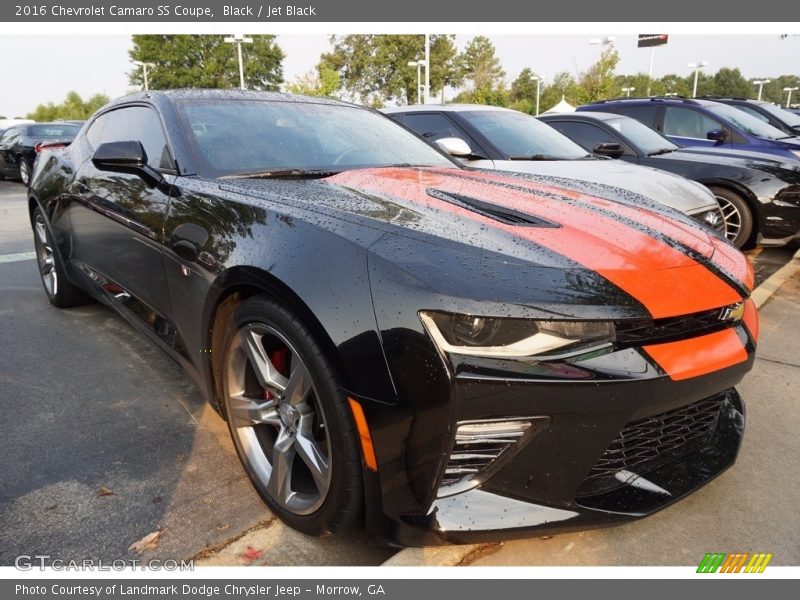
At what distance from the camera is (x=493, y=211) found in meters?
1.94

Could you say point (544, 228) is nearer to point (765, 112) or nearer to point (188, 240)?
point (188, 240)

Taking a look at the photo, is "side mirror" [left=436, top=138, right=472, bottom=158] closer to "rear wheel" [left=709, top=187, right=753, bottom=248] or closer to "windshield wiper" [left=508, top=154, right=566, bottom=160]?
"windshield wiper" [left=508, top=154, right=566, bottom=160]

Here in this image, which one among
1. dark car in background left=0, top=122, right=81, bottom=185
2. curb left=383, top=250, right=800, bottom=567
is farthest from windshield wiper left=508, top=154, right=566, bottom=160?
dark car in background left=0, top=122, right=81, bottom=185

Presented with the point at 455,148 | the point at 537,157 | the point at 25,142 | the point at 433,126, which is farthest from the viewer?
the point at 25,142

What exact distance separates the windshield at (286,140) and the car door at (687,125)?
5.44 metres

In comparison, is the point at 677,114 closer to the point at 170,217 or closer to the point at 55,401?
the point at 170,217

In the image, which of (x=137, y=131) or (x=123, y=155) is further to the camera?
(x=137, y=131)

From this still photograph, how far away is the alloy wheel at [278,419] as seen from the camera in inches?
69.2

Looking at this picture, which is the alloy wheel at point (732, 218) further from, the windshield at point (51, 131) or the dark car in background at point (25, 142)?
the windshield at point (51, 131)

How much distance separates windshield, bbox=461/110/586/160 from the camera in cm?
510

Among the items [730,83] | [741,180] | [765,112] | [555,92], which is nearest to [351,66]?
[555,92]

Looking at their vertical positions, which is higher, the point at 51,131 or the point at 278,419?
the point at 51,131

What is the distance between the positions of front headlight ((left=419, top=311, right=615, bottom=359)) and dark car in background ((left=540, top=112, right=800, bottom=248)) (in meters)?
4.87

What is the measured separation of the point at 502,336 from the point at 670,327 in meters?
0.50
